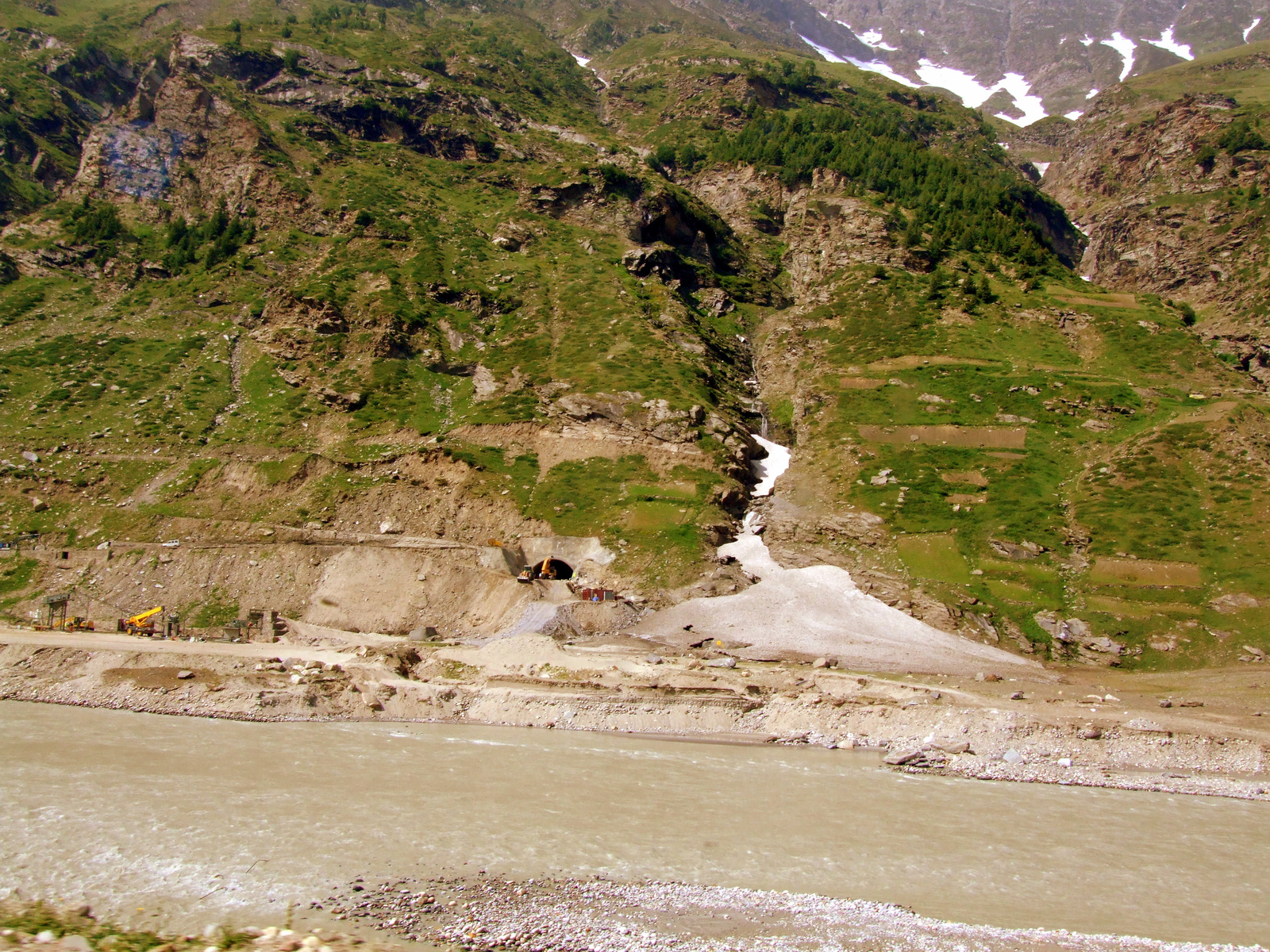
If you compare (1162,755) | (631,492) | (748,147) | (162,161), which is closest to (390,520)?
(631,492)

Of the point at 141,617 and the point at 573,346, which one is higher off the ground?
the point at 573,346

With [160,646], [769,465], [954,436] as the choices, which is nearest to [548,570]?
[160,646]

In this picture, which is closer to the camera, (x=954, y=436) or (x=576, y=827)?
(x=576, y=827)

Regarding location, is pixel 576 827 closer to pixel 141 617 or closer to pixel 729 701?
pixel 729 701

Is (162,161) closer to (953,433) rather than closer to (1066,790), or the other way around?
(953,433)

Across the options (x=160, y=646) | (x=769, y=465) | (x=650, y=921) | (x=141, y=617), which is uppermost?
(x=769, y=465)

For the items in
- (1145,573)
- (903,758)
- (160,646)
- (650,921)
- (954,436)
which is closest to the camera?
(650,921)

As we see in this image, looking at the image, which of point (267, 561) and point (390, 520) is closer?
point (267, 561)

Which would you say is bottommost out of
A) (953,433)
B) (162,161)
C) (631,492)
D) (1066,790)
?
(1066,790)
